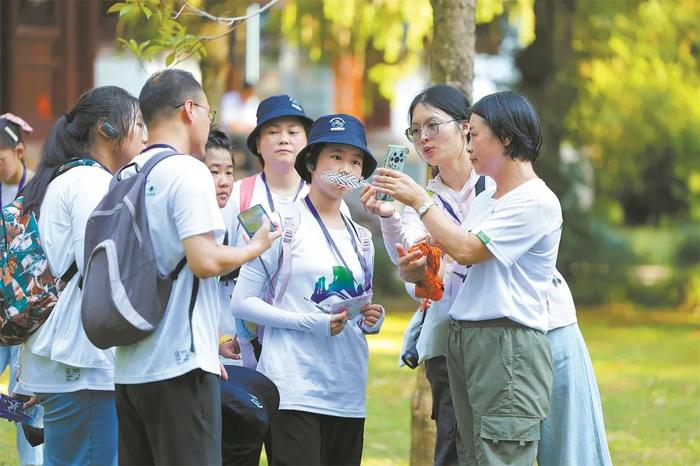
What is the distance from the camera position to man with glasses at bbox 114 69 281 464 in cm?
421

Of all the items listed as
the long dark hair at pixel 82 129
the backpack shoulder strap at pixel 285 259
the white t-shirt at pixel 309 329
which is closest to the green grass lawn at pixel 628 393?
the long dark hair at pixel 82 129

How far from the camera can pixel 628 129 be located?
2155cm

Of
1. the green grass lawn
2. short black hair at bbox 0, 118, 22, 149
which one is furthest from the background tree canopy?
short black hair at bbox 0, 118, 22, 149

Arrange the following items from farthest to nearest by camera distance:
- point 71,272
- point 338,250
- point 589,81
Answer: point 589,81 → point 338,250 → point 71,272

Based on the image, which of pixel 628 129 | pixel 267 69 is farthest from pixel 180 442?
pixel 267 69

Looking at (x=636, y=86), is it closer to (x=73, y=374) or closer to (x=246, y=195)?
(x=246, y=195)

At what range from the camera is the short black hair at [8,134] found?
7052 mm

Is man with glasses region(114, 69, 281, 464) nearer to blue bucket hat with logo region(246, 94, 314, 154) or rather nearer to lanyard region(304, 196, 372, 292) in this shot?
lanyard region(304, 196, 372, 292)

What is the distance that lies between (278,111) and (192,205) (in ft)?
7.02

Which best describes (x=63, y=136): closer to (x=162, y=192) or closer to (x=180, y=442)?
(x=162, y=192)

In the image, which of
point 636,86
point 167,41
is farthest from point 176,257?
point 636,86

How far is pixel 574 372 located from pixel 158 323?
6.29ft

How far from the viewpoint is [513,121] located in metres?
4.82

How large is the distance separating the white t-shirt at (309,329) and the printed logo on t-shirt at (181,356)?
0.95m
